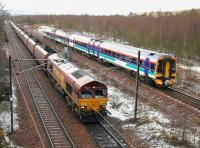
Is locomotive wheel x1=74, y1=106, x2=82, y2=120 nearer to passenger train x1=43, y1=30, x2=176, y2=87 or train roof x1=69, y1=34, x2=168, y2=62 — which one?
passenger train x1=43, y1=30, x2=176, y2=87

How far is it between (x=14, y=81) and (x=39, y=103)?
28.5 ft

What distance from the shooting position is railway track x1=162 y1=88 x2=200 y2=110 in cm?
2627

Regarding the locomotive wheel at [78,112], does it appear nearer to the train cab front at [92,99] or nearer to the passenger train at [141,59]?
the train cab front at [92,99]

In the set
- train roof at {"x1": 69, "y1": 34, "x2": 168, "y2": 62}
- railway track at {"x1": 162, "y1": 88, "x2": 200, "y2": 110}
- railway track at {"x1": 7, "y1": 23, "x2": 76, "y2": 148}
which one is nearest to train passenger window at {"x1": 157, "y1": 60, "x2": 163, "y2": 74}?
train roof at {"x1": 69, "y1": 34, "x2": 168, "y2": 62}

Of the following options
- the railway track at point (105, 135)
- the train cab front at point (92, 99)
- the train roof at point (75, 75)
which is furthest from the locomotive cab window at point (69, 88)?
the railway track at point (105, 135)

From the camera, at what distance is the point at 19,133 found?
20719 mm

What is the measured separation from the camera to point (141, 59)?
32.3m

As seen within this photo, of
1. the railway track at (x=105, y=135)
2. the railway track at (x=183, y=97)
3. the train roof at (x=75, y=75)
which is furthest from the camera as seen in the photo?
the railway track at (x=183, y=97)

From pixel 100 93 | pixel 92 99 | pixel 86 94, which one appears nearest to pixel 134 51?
pixel 100 93

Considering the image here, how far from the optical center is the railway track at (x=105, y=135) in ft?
62.3

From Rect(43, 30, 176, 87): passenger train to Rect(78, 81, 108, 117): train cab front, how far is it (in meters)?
3.82

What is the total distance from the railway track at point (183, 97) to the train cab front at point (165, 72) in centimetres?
73

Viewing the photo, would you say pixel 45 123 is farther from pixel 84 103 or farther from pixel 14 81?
pixel 14 81

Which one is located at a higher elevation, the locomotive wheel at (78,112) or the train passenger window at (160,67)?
the train passenger window at (160,67)
